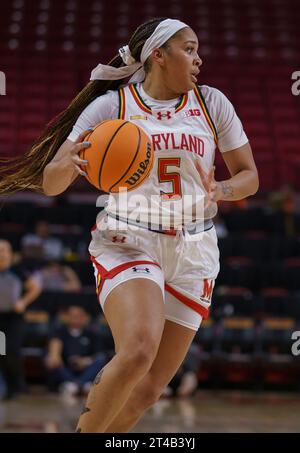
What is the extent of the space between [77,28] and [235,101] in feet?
15.4

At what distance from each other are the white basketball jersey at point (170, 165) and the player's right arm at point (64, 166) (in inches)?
10.6

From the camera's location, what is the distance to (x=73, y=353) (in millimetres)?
9375

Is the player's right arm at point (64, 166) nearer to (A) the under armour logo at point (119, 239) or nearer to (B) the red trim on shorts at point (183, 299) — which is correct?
(A) the under armour logo at point (119, 239)

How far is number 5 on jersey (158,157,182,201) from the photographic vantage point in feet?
11.9

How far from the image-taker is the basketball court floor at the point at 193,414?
632cm

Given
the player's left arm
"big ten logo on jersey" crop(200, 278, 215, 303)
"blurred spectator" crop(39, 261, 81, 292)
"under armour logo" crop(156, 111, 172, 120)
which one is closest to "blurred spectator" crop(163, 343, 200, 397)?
"blurred spectator" crop(39, 261, 81, 292)

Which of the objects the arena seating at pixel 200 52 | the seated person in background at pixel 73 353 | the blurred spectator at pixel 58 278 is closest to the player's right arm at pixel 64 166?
the seated person in background at pixel 73 353

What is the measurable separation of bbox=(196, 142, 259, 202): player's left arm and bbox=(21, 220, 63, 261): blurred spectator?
24.0ft

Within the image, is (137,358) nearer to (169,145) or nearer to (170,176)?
(170,176)

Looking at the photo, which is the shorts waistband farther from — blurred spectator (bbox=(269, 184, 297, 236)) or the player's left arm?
blurred spectator (bbox=(269, 184, 297, 236))

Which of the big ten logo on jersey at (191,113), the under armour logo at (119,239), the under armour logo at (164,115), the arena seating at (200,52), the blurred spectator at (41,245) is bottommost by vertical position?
the under armour logo at (119,239)

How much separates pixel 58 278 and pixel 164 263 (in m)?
6.98

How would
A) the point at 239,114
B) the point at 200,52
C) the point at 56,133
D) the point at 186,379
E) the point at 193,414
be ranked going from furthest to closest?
the point at 200,52 → the point at 239,114 → the point at 186,379 → the point at 193,414 → the point at 56,133

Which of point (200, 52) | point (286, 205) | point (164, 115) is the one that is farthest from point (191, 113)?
point (200, 52)
